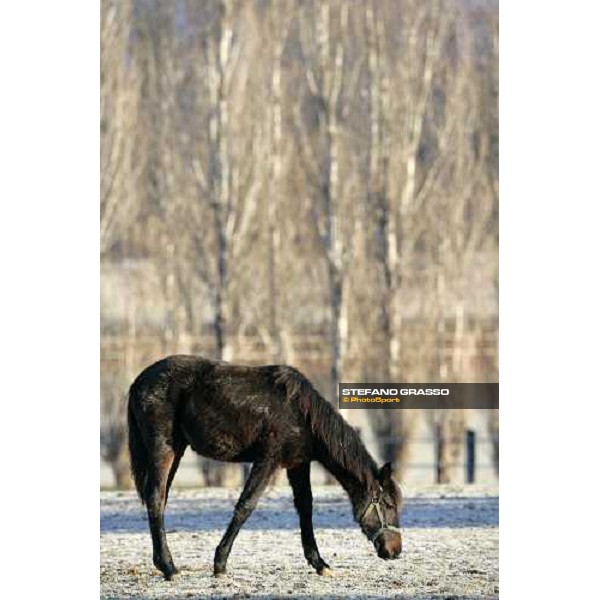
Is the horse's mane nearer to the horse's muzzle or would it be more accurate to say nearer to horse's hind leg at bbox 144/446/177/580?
the horse's muzzle

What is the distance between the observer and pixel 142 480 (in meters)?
8.93

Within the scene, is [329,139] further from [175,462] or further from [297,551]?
[175,462]

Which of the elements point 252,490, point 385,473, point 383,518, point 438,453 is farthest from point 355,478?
point 438,453

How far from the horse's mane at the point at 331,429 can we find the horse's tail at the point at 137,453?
1136 millimetres

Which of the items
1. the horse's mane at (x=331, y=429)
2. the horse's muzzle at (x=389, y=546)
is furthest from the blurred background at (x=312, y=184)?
the horse's muzzle at (x=389, y=546)

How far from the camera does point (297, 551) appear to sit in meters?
10.1

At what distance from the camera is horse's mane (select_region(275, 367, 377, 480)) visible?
Answer: 8.62m

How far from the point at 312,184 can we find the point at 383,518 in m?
7.02

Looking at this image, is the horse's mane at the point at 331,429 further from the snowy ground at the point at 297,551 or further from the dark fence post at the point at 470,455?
the dark fence post at the point at 470,455

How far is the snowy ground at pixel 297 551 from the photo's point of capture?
8.91m
